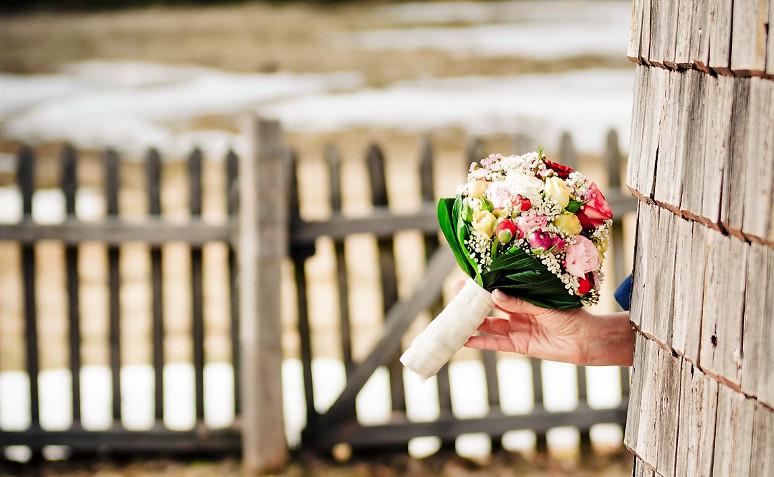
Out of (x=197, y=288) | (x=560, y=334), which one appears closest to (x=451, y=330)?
(x=560, y=334)

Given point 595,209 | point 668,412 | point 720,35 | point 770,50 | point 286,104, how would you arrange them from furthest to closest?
point 286,104
point 595,209
point 668,412
point 720,35
point 770,50

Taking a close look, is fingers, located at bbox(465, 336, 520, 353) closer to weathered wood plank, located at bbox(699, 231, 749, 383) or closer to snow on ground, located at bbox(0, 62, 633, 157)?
weathered wood plank, located at bbox(699, 231, 749, 383)

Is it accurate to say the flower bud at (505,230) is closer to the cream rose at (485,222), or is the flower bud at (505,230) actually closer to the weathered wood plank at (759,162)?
the cream rose at (485,222)

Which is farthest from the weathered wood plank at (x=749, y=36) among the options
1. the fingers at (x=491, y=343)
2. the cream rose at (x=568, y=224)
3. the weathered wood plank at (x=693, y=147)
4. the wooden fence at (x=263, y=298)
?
the wooden fence at (x=263, y=298)

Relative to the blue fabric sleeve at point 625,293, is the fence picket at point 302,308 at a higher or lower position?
lower

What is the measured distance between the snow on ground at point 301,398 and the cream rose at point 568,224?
2.23 metres

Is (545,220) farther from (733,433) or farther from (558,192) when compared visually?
(733,433)

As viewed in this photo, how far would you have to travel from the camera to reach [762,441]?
1356mm

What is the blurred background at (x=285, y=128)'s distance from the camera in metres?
4.12

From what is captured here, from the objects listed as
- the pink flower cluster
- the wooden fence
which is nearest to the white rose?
the pink flower cluster

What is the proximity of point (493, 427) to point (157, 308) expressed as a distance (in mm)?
1568

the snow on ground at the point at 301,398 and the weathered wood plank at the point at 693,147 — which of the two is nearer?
the weathered wood plank at the point at 693,147

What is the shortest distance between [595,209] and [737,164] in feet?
1.32

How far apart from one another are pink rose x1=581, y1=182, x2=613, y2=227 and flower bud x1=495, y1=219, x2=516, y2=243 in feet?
0.56
